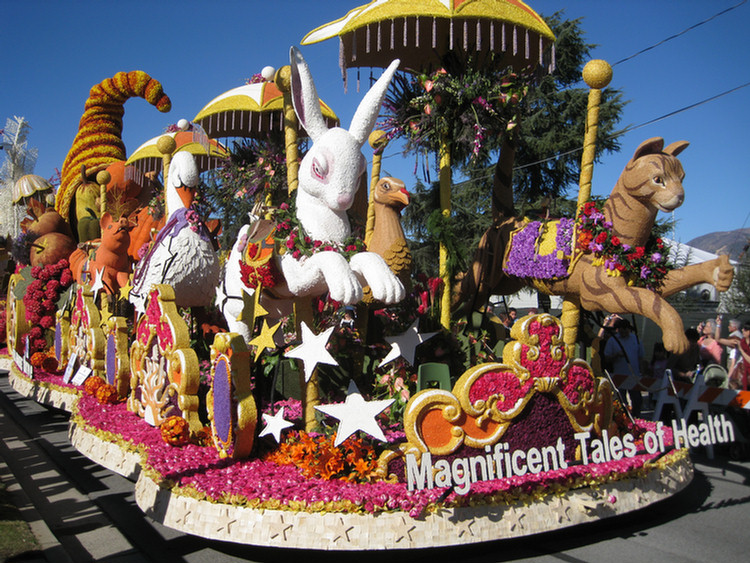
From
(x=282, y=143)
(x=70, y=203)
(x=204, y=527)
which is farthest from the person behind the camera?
(x=70, y=203)

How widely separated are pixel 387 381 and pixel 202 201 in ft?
9.56

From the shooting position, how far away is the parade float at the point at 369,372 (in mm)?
3664

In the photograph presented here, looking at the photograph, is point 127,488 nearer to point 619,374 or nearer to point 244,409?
point 244,409

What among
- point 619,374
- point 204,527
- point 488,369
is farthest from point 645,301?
point 204,527

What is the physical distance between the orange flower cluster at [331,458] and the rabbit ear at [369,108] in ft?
6.97

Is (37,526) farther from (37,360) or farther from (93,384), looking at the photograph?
(37,360)

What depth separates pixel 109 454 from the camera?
209 inches

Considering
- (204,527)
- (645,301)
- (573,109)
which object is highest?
(573,109)

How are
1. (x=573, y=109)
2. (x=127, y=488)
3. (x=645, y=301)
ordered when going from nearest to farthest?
(x=645, y=301)
(x=127, y=488)
(x=573, y=109)

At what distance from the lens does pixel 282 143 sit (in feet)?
25.0

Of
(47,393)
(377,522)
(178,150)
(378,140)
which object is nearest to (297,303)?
(377,522)

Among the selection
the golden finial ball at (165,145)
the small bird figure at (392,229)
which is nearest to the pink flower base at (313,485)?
the small bird figure at (392,229)

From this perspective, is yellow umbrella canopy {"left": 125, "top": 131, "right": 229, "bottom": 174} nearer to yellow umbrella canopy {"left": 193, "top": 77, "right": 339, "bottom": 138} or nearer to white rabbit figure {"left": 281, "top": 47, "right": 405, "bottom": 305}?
yellow umbrella canopy {"left": 193, "top": 77, "right": 339, "bottom": 138}

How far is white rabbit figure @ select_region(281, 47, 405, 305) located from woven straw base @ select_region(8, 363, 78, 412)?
14.6 ft
